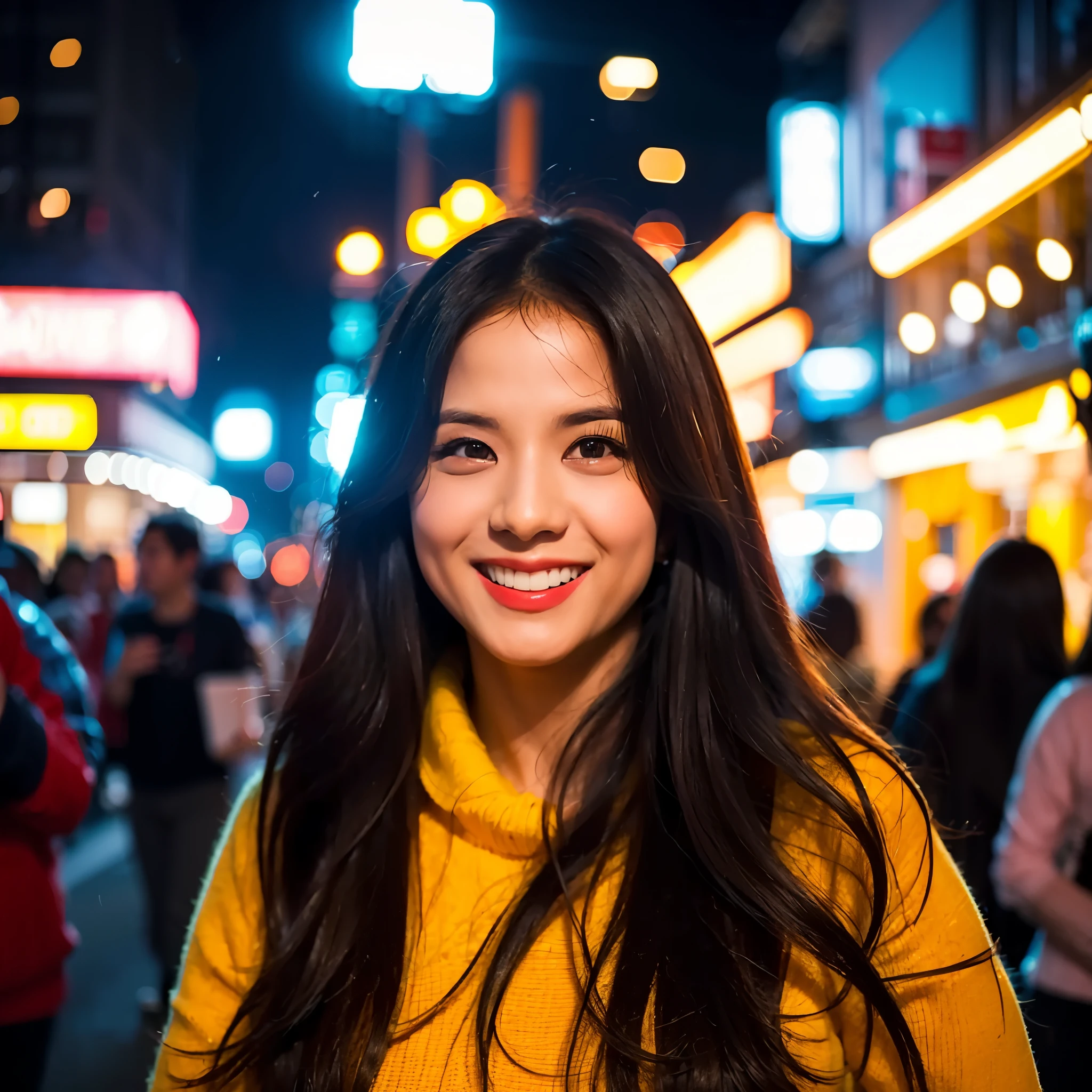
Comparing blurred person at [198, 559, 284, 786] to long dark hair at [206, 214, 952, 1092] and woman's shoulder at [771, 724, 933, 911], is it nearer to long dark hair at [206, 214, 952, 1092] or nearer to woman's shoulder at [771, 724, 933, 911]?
long dark hair at [206, 214, 952, 1092]

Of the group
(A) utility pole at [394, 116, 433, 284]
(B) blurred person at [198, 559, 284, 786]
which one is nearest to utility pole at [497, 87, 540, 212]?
(A) utility pole at [394, 116, 433, 284]

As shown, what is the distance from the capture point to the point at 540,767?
5.36ft

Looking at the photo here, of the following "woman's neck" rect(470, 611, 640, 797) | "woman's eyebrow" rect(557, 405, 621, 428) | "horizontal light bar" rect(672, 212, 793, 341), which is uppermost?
"horizontal light bar" rect(672, 212, 793, 341)

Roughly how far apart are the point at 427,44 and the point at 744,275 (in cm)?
1104

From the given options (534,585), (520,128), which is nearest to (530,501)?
(534,585)

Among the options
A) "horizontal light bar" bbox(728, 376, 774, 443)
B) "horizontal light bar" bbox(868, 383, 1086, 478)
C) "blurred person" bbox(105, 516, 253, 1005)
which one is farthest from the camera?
"horizontal light bar" bbox(728, 376, 774, 443)

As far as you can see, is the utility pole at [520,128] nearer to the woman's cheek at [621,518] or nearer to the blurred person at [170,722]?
the blurred person at [170,722]

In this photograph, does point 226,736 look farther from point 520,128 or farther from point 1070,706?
point 520,128

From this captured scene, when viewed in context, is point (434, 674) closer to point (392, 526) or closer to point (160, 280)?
point (392, 526)

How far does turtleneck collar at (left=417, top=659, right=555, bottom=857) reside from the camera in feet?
4.93

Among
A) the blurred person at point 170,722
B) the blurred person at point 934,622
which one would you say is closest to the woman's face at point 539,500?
the blurred person at point 170,722

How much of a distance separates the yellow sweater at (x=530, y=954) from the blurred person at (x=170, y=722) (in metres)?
3.12

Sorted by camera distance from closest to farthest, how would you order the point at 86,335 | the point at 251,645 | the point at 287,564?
1. the point at 86,335
2. the point at 251,645
3. the point at 287,564

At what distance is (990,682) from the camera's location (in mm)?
3506
